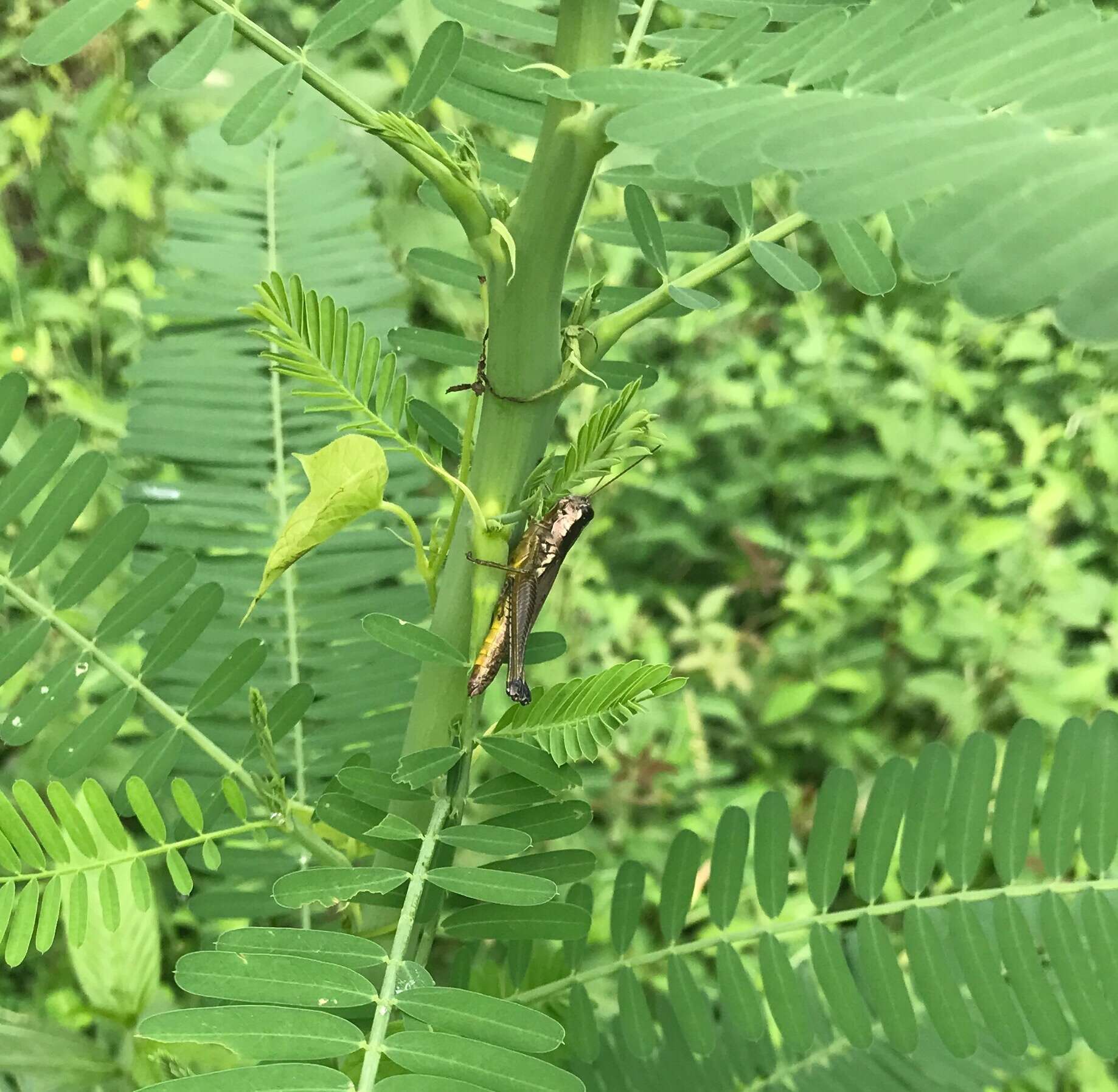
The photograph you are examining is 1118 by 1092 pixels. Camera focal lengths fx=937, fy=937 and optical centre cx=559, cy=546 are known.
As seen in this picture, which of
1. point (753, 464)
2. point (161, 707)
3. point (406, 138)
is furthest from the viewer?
point (753, 464)

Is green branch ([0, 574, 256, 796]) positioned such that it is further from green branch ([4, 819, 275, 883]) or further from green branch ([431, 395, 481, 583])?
green branch ([431, 395, 481, 583])

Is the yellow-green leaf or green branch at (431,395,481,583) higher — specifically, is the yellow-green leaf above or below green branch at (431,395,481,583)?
below

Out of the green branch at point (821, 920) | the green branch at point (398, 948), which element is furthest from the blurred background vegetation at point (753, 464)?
the green branch at point (398, 948)

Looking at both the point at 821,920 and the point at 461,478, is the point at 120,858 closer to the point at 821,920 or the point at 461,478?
the point at 461,478

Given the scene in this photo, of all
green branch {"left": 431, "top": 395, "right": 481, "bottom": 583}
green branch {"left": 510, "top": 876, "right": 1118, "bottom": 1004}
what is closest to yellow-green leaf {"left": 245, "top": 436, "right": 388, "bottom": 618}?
green branch {"left": 431, "top": 395, "right": 481, "bottom": 583}

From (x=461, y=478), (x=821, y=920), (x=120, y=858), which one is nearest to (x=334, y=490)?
(x=461, y=478)

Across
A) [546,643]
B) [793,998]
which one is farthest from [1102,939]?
[546,643]

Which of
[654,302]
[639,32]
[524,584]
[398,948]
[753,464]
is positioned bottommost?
[398,948]

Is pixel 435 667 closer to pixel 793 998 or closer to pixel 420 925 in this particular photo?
pixel 420 925
